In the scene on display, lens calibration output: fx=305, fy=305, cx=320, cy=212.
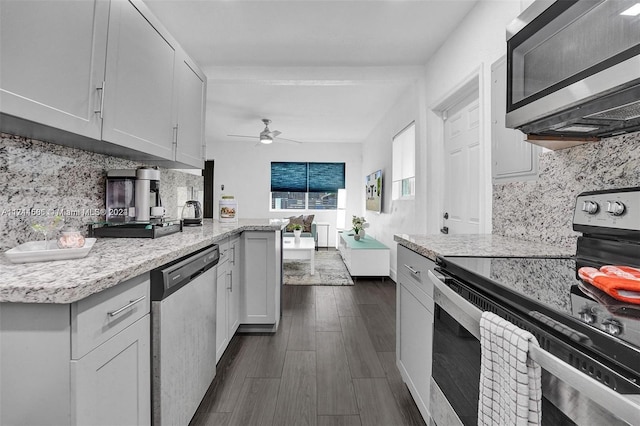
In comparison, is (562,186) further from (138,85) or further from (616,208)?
(138,85)

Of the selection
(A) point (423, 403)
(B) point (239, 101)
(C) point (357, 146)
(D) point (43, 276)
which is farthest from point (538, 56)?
(C) point (357, 146)

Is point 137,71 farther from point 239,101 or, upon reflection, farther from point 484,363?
point 239,101

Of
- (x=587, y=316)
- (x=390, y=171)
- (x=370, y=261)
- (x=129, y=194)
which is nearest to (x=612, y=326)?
(x=587, y=316)

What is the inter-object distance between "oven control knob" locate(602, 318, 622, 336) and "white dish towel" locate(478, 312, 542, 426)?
111mm

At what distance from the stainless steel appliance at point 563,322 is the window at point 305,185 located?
22.3 feet

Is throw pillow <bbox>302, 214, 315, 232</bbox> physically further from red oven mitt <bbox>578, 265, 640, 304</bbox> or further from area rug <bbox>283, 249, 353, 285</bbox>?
red oven mitt <bbox>578, 265, 640, 304</bbox>

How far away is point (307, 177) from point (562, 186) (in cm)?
668

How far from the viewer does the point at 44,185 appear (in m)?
1.37

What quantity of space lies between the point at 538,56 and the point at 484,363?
43.0 inches

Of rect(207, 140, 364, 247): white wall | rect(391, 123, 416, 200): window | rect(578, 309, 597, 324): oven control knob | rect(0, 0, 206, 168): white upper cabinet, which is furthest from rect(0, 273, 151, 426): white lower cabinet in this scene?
rect(207, 140, 364, 247): white wall

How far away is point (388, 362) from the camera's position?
215 centimetres

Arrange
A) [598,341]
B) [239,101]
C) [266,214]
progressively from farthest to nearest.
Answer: [266,214]
[239,101]
[598,341]

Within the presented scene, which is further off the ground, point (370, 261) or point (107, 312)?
point (107, 312)

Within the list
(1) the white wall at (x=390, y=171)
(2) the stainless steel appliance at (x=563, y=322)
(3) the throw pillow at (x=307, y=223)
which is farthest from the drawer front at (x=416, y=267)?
(3) the throw pillow at (x=307, y=223)
